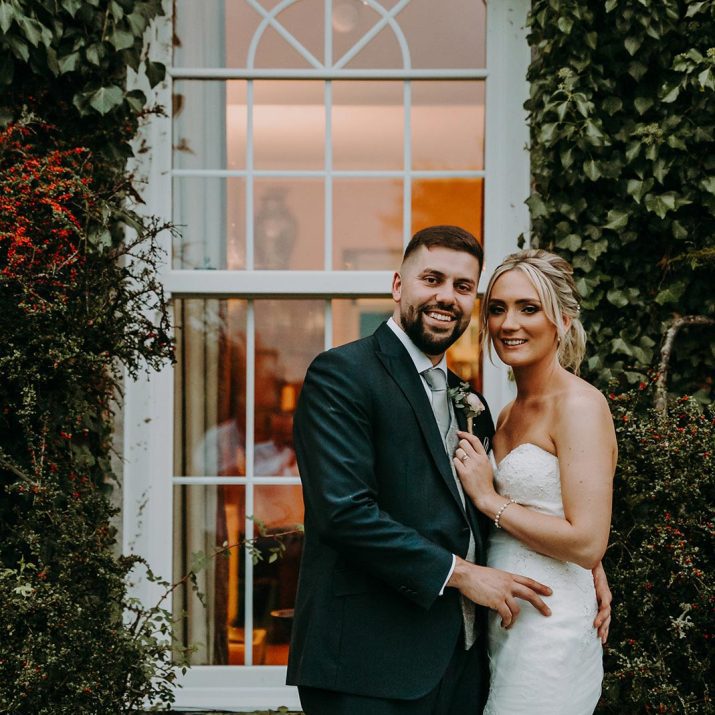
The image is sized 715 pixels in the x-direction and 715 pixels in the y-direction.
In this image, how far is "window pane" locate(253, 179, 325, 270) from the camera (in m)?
3.80

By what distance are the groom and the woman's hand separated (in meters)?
0.03

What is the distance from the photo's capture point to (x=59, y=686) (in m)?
2.74

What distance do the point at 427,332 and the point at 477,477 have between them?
41 centimetres

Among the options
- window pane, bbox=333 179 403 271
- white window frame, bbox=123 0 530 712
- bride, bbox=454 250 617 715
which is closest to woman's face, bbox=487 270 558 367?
bride, bbox=454 250 617 715

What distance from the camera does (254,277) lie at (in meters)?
3.73

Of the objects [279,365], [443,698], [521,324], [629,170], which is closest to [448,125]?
[629,170]

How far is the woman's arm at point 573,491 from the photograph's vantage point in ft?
7.67

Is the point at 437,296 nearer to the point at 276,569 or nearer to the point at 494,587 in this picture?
the point at 494,587

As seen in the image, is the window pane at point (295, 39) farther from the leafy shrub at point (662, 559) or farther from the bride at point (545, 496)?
the leafy shrub at point (662, 559)

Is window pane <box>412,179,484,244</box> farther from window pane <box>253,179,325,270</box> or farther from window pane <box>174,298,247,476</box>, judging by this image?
window pane <box>174,298,247,476</box>

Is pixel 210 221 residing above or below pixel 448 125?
below

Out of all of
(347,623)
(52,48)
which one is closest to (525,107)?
(52,48)

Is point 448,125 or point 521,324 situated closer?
point 521,324

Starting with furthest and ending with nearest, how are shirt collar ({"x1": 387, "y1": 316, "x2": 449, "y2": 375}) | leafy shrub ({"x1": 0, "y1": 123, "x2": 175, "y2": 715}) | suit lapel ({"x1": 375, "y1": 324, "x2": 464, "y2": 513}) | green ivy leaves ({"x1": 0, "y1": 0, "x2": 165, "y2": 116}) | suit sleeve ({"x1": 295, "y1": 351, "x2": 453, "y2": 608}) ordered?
green ivy leaves ({"x1": 0, "y1": 0, "x2": 165, "y2": 116}) < leafy shrub ({"x1": 0, "y1": 123, "x2": 175, "y2": 715}) < shirt collar ({"x1": 387, "y1": 316, "x2": 449, "y2": 375}) < suit lapel ({"x1": 375, "y1": 324, "x2": 464, "y2": 513}) < suit sleeve ({"x1": 295, "y1": 351, "x2": 453, "y2": 608})
